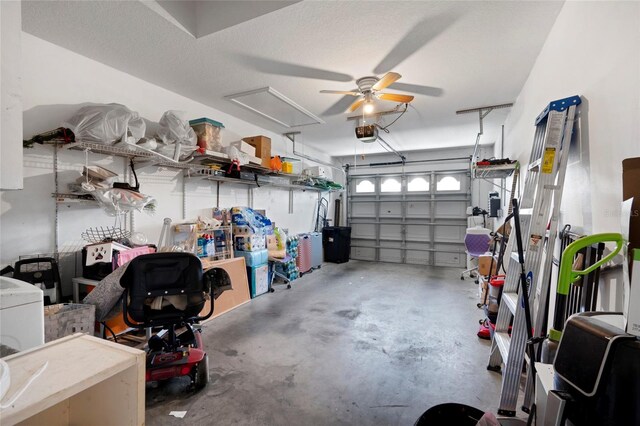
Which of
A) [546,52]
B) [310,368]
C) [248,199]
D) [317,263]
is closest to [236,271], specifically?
[248,199]

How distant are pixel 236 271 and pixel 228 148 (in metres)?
1.68

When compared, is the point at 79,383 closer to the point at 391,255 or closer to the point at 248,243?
the point at 248,243

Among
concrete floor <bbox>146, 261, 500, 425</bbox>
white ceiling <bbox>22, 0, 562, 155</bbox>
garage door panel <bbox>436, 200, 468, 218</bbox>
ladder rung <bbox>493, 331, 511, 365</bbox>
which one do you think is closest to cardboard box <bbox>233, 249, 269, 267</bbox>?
concrete floor <bbox>146, 261, 500, 425</bbox>

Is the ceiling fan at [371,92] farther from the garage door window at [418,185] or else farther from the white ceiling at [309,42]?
the garage door window at [418,185]

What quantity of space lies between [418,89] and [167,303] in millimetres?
3450

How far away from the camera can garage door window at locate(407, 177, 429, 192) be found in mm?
7332

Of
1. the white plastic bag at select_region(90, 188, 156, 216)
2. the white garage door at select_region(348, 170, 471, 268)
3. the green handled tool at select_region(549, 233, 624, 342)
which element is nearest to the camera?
the green handled tool at select_region(549, 233, 624, 342)

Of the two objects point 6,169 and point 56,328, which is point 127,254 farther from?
point 6,169

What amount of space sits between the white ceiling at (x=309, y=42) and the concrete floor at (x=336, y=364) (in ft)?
8.99

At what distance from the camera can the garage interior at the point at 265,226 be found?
930mm

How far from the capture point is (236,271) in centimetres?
399

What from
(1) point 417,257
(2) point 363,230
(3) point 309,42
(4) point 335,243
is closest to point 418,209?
(1) point 417,257

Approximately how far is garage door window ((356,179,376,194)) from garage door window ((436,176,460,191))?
1.69 meters

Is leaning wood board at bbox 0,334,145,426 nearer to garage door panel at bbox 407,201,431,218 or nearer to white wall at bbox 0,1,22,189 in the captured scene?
white wall at bbox 0,1,22,189
